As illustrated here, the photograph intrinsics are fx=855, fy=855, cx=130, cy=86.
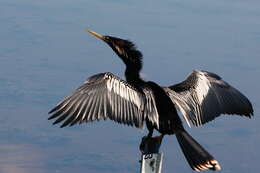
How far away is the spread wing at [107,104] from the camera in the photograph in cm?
857

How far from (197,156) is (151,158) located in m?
1.10

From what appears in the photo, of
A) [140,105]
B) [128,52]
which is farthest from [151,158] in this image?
[128,52]

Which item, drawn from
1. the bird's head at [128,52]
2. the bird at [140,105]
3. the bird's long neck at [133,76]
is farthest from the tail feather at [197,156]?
the bird's head at [128,52]

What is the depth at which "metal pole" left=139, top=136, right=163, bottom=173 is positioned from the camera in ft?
24.1

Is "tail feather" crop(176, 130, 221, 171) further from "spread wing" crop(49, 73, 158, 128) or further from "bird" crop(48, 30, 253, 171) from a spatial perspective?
"spread wing" crop(49, 73, 158, 128)

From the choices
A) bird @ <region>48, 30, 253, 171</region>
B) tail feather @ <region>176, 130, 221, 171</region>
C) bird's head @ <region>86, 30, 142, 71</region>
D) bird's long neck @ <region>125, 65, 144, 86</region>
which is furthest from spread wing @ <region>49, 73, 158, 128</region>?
bird's head @ <region>86, 30, 142, 71</region>

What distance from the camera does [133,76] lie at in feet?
30.9

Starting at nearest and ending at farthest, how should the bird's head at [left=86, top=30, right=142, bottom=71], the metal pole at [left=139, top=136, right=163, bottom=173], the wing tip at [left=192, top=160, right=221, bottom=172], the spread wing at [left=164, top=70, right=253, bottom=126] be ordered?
the metal pole at [left=139, top=136, right=163, bottom=173] < the wing tip at [left=192, top=160, right=221, bottom=172] < the spread wing at [left=164, top=70, right=253, bottom=126] < the bird's head at [left=86, top=30, right=142, bottom=71]

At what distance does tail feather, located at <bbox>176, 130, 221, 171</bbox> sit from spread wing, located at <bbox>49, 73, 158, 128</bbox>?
15.3 inches

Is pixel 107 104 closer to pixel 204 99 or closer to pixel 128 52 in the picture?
pixel 128 52

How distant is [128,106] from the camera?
8781 mm

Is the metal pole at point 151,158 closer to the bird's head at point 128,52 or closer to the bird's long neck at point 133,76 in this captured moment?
the bird's long neck at point 133,76

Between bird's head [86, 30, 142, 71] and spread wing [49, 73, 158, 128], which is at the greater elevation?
bird's head [86, 30, 142, 71]

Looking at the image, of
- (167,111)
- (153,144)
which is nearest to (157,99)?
(167,111)
